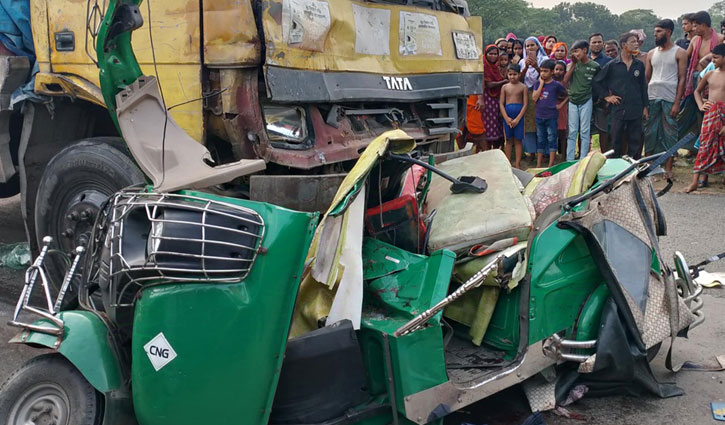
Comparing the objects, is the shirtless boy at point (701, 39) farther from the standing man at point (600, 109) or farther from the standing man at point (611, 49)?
the standing man at point (600, 109)

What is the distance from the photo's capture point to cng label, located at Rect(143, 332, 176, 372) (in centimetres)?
244

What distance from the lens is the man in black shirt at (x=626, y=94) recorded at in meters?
8.27

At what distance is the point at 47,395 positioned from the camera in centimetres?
261

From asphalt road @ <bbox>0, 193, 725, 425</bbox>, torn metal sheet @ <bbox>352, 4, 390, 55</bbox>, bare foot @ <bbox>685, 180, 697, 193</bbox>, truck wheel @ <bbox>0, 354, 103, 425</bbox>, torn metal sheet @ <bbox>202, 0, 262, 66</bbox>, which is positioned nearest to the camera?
truck wheel @ <bbox>0, 354, 103, 425</bbox>

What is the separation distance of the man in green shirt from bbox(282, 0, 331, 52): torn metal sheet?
17.9 feet

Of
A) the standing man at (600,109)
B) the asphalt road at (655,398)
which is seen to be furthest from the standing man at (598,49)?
the asphalt road at (655,398)

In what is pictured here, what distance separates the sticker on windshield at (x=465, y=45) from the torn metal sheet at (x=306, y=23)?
1650 millimetres

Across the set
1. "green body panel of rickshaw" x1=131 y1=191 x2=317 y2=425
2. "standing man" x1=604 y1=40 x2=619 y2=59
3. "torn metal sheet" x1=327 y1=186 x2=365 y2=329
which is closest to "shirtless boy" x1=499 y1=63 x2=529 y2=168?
"standing man" x1=604 y1=40 x2=619 y2=59

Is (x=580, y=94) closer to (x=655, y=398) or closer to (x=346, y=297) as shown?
(x=655, y=398)

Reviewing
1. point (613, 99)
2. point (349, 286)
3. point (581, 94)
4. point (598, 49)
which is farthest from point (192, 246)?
point (598, 49)

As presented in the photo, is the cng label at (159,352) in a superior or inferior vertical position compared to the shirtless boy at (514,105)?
inferior

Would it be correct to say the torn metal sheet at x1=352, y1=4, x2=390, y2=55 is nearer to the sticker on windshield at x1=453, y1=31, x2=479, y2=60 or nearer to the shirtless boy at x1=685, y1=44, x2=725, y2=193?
the sticker on windshield at x1=453, y1=31, x2=479, y2=60

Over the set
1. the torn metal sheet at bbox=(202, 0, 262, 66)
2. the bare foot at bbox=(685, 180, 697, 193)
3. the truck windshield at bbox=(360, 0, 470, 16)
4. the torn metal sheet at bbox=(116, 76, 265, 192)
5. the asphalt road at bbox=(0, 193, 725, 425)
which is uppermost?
the truck windshield at bbox=(360, 0, 470, 16)

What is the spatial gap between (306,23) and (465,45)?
6.69 feet
